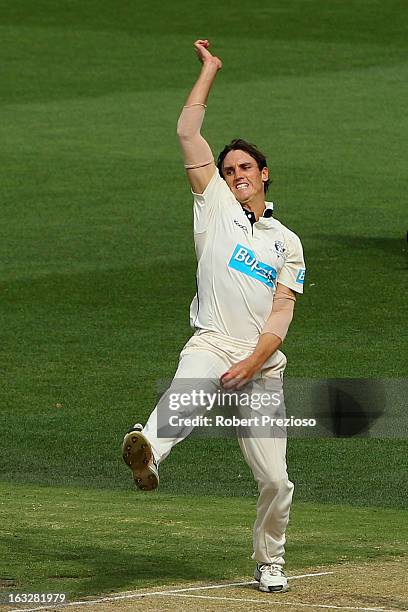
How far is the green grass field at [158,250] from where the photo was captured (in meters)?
12.2

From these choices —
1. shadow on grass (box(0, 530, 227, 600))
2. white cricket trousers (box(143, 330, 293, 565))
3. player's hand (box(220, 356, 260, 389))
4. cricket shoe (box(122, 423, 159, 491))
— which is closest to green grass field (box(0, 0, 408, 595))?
shadow on grass (box(0, 530, 227, 600))

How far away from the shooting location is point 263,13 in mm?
56188

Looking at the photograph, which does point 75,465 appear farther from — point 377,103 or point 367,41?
point 367,41

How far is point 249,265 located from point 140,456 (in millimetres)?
1315

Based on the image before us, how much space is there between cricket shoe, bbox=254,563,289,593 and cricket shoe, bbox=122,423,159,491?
48.0 inches

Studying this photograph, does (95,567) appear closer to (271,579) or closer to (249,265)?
(271,579)

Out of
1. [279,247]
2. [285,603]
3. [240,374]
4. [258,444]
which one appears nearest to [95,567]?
[285,603]

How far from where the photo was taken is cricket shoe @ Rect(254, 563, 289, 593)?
30.1 feet

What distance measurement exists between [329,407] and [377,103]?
25.3 meters

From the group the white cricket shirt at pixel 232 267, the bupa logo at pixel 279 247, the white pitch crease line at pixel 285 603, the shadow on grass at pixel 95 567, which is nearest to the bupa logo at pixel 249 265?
the white cricket shirt at pixel 232 267

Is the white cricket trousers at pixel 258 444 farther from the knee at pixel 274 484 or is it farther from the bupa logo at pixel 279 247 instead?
the bupa logo at pixel 279 247

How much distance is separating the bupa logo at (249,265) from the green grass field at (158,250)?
2.07m

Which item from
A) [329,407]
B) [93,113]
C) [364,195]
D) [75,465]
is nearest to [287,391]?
[329,407]

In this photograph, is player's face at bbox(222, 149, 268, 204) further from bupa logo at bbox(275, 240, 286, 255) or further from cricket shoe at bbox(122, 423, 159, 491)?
cricket shoe at bbox(122, 423, 159, 491)
